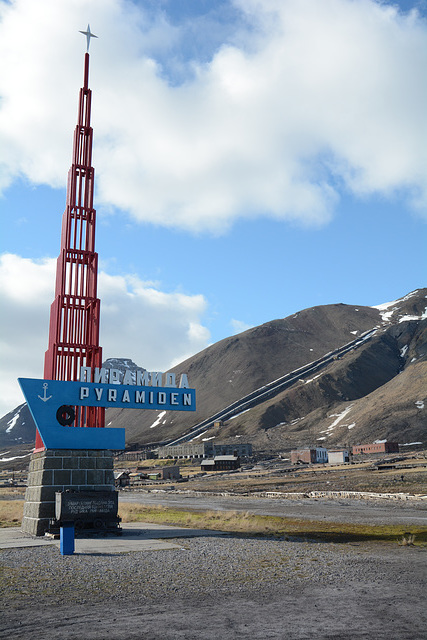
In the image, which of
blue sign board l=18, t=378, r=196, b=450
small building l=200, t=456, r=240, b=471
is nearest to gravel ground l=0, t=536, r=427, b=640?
blue sign board l=18, t=378, r=196, b=450

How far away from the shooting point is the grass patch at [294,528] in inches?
964

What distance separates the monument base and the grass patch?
6.82m

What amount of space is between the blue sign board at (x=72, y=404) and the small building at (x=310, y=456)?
330 feet

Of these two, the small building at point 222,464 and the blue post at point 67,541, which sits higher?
the small building at point 222,464

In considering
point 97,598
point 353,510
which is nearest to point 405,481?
point 353,510

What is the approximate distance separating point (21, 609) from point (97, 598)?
5.87 feet

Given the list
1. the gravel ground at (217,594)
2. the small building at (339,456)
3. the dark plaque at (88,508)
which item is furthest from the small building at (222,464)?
the gravel ground at (217,594)

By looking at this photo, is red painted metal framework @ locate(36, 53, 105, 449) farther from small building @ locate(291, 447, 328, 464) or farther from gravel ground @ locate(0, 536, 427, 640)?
small building @ locate(291, 447, 328, 464)

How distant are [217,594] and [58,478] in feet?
54.2

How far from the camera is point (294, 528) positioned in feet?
95.7

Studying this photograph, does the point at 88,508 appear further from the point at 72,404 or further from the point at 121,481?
the point at 121,481

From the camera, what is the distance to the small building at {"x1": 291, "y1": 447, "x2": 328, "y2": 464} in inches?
4862

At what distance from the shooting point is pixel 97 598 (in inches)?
493

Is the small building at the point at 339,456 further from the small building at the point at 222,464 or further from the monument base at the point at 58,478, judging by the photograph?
the monument base at the point at 58,478
